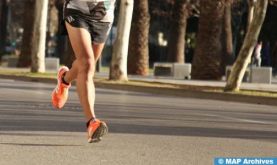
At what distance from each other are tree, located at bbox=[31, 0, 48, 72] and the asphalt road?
13421mm

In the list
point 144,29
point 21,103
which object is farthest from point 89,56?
point 144,29

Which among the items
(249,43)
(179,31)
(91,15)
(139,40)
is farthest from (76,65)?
(179,31)

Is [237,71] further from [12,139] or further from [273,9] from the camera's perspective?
[273,9]

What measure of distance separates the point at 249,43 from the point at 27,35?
61.6ft

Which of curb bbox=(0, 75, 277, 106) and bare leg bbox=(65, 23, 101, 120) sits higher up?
bare leg bbox=(65, 23, 101, 120)

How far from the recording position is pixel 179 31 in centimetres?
4031

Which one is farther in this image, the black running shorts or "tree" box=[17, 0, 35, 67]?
"tree" box=[17, 0, 35, 67]

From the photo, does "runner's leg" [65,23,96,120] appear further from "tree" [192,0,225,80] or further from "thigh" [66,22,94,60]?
"tree" [192,0,225,80]

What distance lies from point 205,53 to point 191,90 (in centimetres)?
886

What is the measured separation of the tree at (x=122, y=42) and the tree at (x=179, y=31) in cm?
1404

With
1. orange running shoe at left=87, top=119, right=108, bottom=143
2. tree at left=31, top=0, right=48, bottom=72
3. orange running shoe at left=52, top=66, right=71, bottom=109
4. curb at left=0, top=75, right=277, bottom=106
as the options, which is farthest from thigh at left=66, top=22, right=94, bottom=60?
tree at left=31, top=0, right=48, bottom=72

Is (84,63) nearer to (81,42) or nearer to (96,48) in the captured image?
(81,42)

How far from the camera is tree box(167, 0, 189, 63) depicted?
40.3 meters

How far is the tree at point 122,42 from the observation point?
2572 cm
